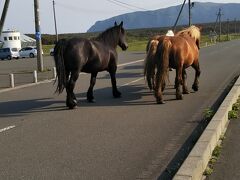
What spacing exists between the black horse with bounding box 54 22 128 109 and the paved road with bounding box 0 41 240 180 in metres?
0.69

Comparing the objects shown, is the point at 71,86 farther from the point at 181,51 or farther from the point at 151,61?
the point at 181,51

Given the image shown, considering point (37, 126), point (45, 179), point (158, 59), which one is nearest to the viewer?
point (45, 179)

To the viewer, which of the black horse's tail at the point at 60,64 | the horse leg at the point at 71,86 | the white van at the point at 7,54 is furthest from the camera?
the white van at the point at 7,54

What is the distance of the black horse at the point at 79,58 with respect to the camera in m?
11.3

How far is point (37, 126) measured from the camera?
31.5 feet

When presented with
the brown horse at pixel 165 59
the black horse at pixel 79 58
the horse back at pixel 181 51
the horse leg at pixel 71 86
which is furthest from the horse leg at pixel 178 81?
the horse leg at pixel 71 86

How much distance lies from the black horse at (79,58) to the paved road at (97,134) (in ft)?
2.26

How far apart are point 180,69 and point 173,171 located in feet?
21.6

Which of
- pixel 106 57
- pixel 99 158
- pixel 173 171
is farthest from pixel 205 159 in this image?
pixel 106 57

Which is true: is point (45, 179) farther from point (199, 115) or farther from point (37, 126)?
point (199, 115)

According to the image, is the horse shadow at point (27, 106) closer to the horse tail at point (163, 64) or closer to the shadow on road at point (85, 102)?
the shadow on road at point (85, 102)

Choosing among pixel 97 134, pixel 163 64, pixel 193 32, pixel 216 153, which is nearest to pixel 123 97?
pixel 163 64

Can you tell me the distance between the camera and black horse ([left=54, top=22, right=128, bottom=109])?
11.3 m

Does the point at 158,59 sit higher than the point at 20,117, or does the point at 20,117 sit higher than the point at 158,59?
the point at 158,59
